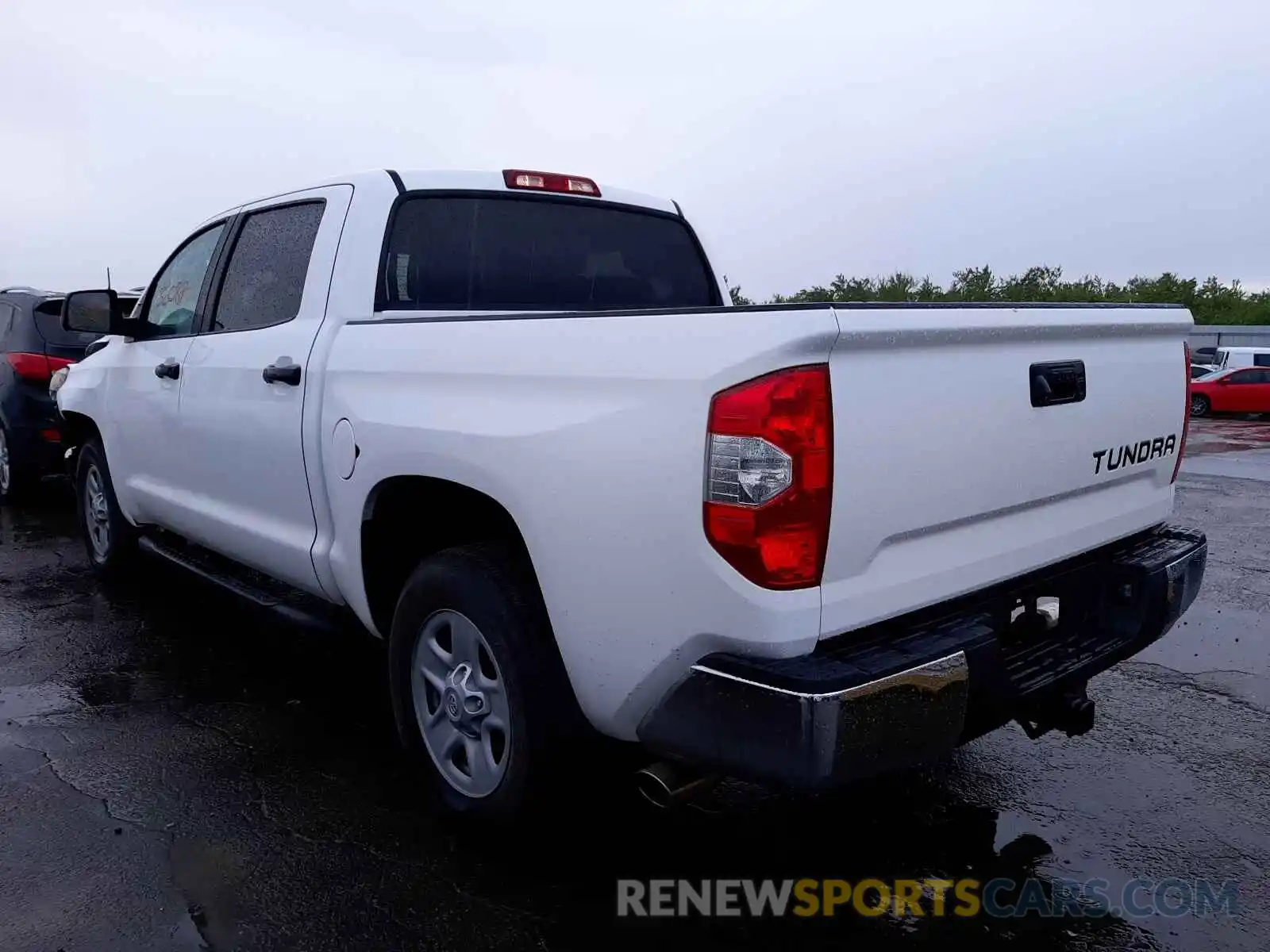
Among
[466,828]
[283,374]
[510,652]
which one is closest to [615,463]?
[510,652]

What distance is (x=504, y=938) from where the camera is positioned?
2518 mm

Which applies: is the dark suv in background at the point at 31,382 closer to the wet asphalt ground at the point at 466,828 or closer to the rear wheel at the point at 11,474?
the rear wheel at the point at 11,474

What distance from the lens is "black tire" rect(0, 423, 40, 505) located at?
26.4 feet

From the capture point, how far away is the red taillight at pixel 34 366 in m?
7.93

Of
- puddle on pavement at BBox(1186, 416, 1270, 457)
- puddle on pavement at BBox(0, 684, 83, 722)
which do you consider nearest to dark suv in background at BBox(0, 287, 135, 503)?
puddle on pavement at BBox(0, 684, 83, 722)

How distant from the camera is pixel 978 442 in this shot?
7.95 feet

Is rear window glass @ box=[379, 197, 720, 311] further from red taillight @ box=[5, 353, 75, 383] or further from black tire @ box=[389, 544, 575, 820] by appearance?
red taillight @ box=[5, 353, 75, 383]

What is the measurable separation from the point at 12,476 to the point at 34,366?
36.6 inches

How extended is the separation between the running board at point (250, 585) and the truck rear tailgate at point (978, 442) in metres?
2.11

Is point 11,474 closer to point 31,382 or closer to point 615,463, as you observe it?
point 31,382

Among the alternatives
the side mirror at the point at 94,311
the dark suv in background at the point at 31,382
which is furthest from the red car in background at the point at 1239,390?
the side mirror at the point at 94,311

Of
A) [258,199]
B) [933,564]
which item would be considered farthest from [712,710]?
[258,199]

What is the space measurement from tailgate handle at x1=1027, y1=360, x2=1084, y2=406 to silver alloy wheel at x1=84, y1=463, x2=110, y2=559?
15.7 ft

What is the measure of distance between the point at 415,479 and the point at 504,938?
1.27 m
